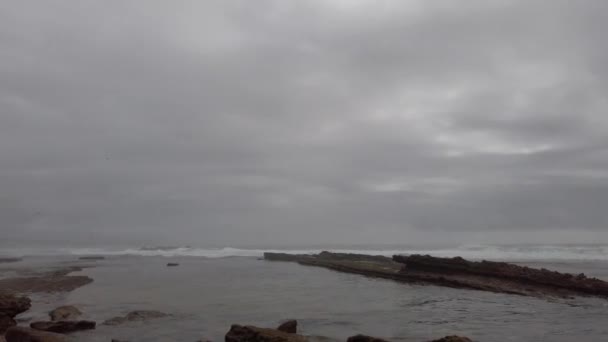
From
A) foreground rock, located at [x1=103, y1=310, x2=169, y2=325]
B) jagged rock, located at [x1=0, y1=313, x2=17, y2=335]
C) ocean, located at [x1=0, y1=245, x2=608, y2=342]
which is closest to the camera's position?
jagged rock, located at [x1=0, y1=313, x2=17, y2=335]

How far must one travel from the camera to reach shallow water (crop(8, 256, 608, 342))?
17.2m

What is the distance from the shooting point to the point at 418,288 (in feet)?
104

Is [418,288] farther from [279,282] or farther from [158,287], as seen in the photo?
[158,287]

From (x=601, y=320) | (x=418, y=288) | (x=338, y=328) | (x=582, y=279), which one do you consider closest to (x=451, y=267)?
(x=418, y=288)

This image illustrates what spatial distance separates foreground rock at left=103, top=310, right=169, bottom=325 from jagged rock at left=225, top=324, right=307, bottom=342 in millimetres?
7070

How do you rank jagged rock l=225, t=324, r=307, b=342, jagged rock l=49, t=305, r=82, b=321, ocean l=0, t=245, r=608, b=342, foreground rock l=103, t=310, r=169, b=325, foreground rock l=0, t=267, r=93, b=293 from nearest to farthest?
1. jagged rock l=225, t=324, r=307, b=342
2. ocean l=0, t=245, r=608, b=342
3. jagged rock l=49, t=305, r=82, b=321
4. foreground rock l=103, t=310, r=169, b=325
5. foreground rock l=0, t=267, r=93, b=293

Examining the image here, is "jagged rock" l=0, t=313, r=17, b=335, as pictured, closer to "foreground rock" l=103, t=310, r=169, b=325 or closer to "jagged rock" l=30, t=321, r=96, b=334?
"jagged rock" l=30, t=321, r=96, b=334

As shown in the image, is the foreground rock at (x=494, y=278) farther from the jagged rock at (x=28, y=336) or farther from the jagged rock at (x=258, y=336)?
the jagged rock at (x=28, y=336)

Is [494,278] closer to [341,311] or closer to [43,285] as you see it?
[341,311]

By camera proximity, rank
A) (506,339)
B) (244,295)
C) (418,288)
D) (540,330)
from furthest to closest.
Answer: (418,288), (244,295), (540,330), (506,339)

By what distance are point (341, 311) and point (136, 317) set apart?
9.27 meters

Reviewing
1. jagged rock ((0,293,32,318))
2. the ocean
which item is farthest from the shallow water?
jagged rock ((0,293,32,318))

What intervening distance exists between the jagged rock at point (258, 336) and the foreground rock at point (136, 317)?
23.2 ft

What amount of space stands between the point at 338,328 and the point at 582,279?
19591 mm
